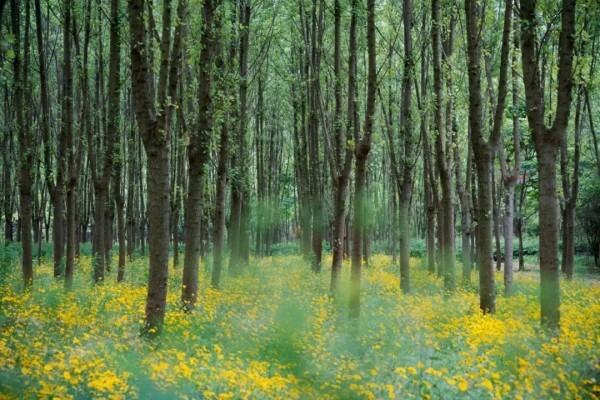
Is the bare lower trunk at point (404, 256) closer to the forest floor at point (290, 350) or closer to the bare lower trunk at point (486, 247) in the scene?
the forest floor at point (290, 350)

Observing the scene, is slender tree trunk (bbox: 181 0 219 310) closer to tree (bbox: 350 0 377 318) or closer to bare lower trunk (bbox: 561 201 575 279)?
tree (bbox: 350 0 377 318)

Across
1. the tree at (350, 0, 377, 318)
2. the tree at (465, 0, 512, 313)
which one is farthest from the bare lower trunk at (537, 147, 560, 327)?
the tree at (350, 0, 377, 318)

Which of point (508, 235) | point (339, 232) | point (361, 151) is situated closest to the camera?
point (361, 151)

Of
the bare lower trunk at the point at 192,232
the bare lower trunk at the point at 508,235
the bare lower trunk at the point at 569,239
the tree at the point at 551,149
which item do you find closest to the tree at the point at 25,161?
the bare lower trunk at the point at 192,232

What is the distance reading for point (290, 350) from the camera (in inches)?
362

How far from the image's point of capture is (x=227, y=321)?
35.5 ft

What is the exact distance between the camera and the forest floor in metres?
6.06

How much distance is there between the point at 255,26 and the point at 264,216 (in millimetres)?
14946

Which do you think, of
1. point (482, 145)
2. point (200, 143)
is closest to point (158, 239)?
point (200, 143)

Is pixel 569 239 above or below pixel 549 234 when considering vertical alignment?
below

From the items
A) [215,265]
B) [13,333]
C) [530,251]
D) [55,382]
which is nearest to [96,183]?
[215,265]

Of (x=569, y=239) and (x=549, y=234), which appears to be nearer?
(x=549, y=234)

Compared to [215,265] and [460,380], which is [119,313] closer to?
[215,265]

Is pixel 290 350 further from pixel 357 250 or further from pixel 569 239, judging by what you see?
pixel 569 239
